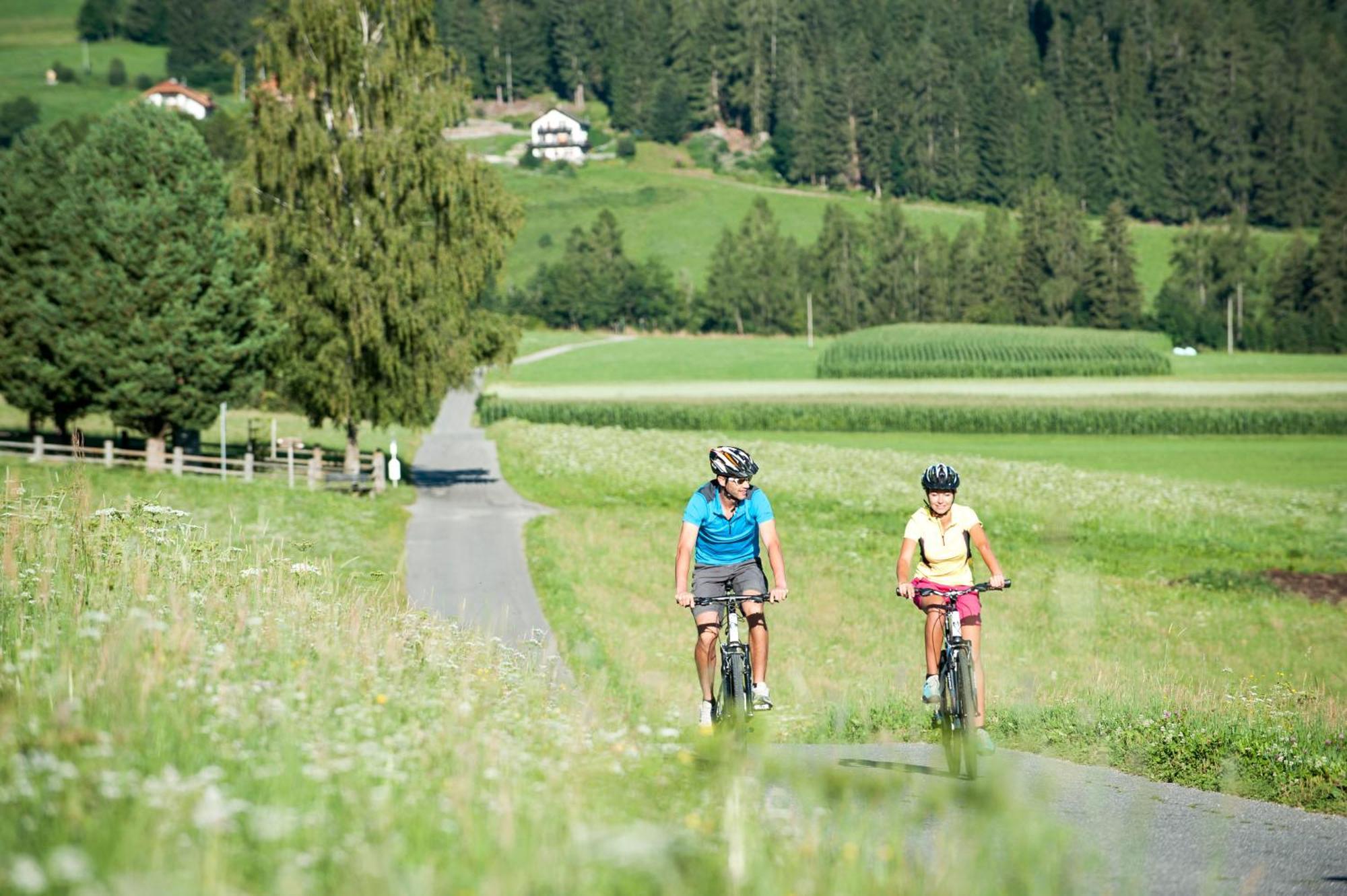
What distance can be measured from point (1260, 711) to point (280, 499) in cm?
3148

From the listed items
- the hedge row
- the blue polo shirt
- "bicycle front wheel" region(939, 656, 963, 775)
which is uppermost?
the blue polo shirt

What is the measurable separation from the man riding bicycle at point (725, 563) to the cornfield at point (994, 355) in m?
97.8

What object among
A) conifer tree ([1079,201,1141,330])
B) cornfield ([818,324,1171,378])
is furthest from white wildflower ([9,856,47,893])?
conifer tree ([1079,201,1141,330])

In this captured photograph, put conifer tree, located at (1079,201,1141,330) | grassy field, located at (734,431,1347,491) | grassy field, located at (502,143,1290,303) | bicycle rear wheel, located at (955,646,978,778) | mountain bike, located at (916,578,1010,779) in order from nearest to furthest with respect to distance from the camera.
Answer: bicycle rear wheel, located at (955,646,978,778), mountain bike, located at (916,578,1010,779), grassy field, located at (734,431,1347,491), conifer tree, located at (1079,201,1141,330), grassy field, located at (502,143,1290,303)

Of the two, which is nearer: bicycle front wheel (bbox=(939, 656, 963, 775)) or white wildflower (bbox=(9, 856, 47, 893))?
white wildflower (bbox=(9, 856, 47, 893))

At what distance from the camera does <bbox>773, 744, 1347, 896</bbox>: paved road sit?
8352 millimetres

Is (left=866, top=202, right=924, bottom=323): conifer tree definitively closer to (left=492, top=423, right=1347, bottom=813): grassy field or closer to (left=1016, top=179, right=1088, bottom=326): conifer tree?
(left=1016, top=179, right=1088, bottom=326): conifer tree

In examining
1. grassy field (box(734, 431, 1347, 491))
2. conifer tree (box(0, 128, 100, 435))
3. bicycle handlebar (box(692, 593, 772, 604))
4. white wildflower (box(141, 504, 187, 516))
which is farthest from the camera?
grassy field (box(734, 431, 1347, 491))

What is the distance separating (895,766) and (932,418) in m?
67.6

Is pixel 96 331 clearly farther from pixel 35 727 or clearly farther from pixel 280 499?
pixel 35 727

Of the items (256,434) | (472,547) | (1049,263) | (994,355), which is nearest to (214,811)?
(472,547)

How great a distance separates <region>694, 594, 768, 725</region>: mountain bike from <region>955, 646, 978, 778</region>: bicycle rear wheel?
1.50m

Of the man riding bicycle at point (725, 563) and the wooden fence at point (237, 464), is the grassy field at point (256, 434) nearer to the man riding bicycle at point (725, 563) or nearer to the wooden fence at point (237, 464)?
the wooden fence at point (237, 464)

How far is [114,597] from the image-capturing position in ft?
33.2
